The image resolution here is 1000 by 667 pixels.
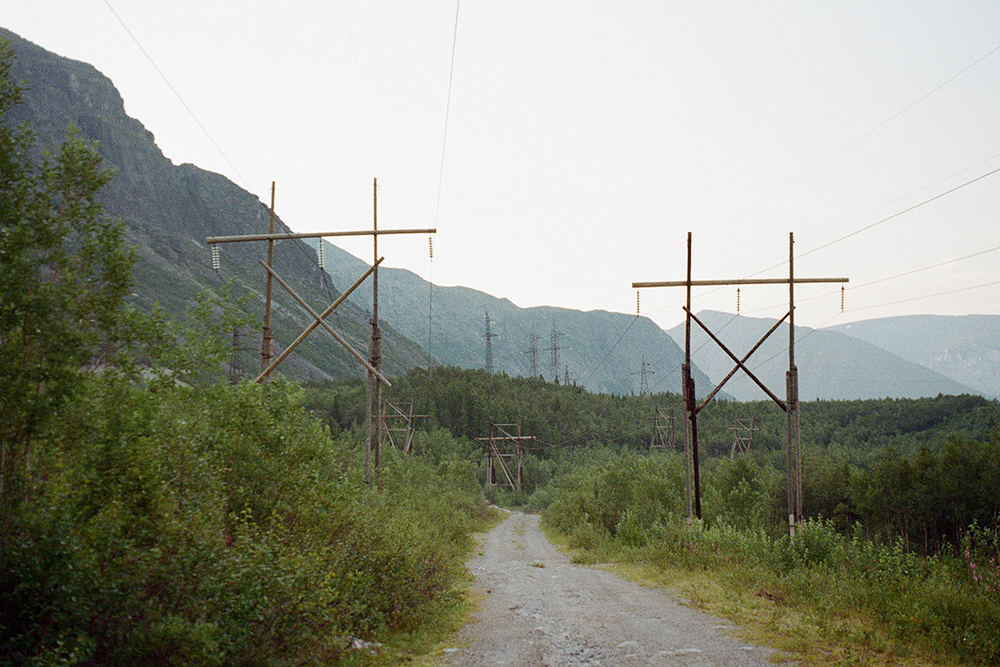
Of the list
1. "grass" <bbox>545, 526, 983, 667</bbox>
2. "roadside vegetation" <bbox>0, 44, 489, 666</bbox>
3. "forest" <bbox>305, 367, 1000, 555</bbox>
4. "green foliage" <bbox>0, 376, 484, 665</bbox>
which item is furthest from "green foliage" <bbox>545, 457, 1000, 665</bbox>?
"forest" <bbox>305, 367, 1000, 555</bbox>

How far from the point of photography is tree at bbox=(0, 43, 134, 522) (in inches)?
225

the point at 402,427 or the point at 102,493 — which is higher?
→ the point at 102,493

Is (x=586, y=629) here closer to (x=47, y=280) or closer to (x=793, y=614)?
(x=793, y=614)

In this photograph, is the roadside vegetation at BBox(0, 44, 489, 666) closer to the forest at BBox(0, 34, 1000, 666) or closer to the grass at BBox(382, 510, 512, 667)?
the forest at BBox(0, 34, 1000, 666)

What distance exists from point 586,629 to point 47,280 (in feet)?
29.3

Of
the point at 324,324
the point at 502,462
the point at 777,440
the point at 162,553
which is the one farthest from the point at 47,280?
the point at 777,440

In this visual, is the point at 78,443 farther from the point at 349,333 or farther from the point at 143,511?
the point at 349,333

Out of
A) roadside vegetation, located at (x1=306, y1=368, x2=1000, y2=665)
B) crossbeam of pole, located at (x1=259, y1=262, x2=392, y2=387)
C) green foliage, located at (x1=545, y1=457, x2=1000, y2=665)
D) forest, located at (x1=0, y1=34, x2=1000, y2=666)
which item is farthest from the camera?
crossbeam of pole, located at (x1=259, y1=262, x2=392, y2=387)

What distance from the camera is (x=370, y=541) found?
35.5ft

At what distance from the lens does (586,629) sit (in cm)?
1086

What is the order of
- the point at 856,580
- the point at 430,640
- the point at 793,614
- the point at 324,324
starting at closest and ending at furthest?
the point at 430,640, the point at 793,614, the point at 856,580, the point at 324,324

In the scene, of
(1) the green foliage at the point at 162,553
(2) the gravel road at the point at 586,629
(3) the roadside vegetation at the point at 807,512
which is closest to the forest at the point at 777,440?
(3) the roadside vegetation at the point at 807,512

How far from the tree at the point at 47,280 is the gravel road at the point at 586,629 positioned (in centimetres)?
563

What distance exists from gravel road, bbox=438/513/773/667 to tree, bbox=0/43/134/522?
5632 millimetres
